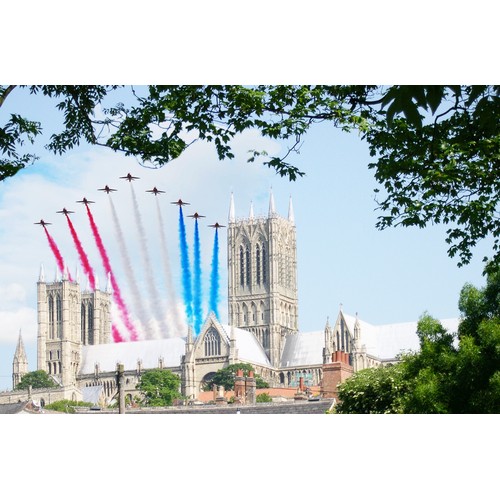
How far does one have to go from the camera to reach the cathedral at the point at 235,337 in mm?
102125

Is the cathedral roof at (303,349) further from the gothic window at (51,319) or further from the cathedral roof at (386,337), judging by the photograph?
the gothic window at (51,319)

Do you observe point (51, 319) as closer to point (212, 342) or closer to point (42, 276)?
point (42, 276)

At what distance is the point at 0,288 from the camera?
141 ft

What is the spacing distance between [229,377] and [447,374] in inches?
3175

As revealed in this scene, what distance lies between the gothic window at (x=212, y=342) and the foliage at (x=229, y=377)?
418cm

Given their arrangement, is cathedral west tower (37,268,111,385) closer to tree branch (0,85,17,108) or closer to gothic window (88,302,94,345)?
gothic window (88,302,94,345)

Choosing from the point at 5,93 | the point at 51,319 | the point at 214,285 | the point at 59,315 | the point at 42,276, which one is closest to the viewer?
the point at 5,93

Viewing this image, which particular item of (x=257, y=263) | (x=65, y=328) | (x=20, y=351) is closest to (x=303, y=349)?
(x=257, y=263)

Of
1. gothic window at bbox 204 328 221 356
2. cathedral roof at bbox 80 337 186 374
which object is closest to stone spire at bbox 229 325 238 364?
gothic window at bbox 204 328 221 356

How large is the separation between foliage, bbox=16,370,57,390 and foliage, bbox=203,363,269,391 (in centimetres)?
1575

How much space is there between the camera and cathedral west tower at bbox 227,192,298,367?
112812mm

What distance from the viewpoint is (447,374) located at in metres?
19.2
